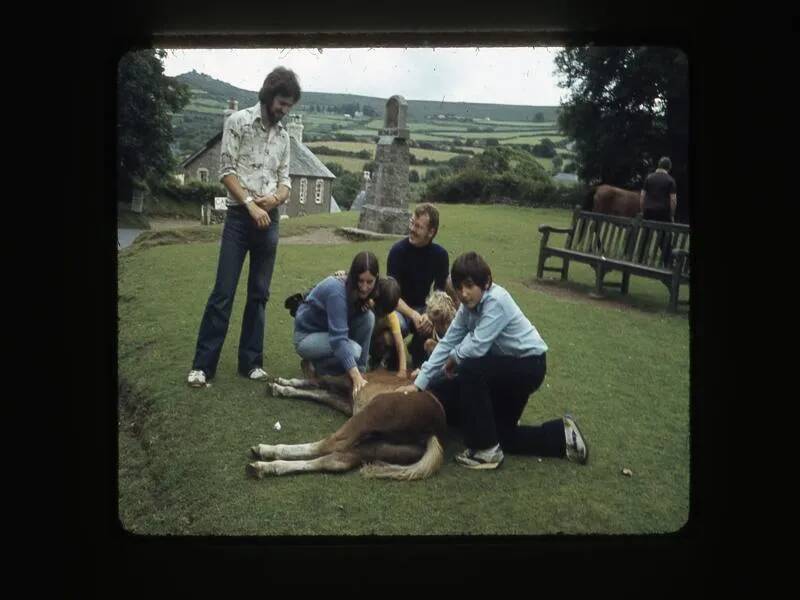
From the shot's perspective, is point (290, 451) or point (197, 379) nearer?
point (290, 451)

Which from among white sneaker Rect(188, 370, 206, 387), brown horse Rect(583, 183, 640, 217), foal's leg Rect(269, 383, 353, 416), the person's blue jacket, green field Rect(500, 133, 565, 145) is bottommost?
foal's leg Rect(269, 383, 353, 416)

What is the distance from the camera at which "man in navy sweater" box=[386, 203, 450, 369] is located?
→ 11.7ft

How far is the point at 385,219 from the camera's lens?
371cm

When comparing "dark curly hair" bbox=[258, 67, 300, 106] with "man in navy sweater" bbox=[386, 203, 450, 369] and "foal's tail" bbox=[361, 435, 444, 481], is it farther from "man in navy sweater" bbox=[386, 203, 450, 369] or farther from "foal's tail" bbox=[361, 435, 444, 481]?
"foal's tail" bbox=[361, 435, 444, 481]

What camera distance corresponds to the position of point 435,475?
3.50m

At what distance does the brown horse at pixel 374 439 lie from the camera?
3.50 meters

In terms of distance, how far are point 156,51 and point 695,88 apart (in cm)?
223

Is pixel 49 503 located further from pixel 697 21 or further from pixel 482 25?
pixel 697 21

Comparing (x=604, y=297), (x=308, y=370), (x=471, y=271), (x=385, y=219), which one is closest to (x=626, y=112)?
(x=604, y=297)

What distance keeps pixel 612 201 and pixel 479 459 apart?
4.20 ft

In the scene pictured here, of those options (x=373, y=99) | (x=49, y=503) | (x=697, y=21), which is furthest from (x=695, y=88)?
(x=49, y=503)

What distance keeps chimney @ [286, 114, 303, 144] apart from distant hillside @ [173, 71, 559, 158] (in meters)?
0.04

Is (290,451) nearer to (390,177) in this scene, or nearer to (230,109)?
(390,177)

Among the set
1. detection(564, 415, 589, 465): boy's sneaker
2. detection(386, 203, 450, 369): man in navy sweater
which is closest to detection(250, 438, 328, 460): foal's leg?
detection(386, 203, 450, 369): man in navy sweater
